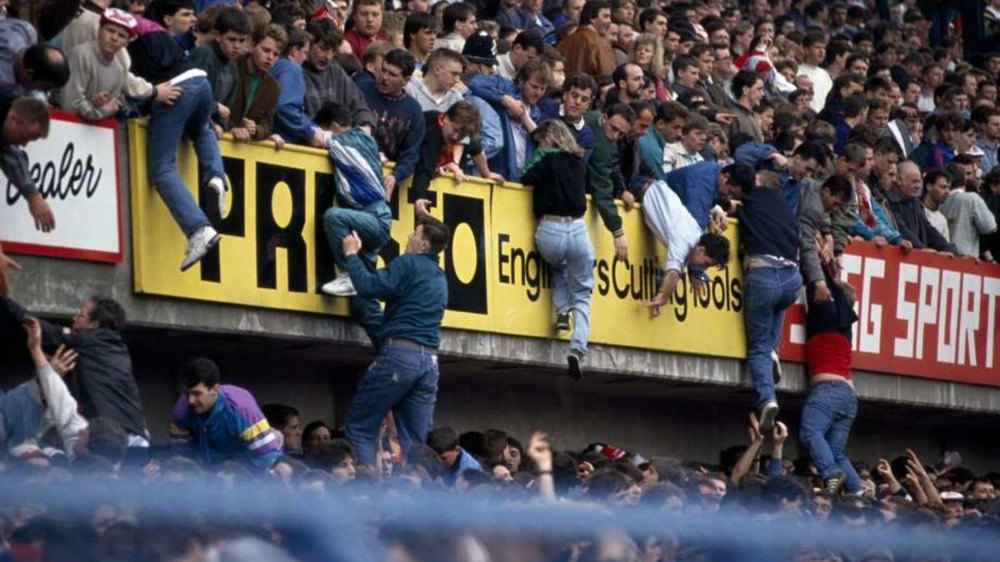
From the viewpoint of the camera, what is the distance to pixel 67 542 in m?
4.67

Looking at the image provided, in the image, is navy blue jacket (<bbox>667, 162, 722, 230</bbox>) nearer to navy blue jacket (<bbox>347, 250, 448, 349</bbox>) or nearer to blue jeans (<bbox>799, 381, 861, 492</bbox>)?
blue jeans (<bbox>799, 381, 861, 492</bbox>)

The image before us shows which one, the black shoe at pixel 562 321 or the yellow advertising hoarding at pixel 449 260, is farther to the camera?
the black shoe at pixel 562 321

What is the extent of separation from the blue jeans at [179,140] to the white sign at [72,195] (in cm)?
22

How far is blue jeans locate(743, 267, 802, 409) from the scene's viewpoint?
17.3m

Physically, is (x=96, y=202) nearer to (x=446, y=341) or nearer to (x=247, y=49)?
(x=247, y=49)

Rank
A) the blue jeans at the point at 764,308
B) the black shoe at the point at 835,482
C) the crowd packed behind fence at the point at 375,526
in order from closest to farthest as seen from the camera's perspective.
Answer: the crowd packed behind fence at the point at 375,526
the black shoe at the point at 835,482
the blue jeans at the point at 764,308

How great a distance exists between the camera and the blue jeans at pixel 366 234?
13.6 metres

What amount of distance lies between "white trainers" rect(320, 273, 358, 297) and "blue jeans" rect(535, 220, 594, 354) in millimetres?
2023

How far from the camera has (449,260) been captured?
49.5 feet

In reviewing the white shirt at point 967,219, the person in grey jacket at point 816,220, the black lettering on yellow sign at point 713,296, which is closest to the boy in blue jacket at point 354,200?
the black lettering on yellow sign at point 713,296

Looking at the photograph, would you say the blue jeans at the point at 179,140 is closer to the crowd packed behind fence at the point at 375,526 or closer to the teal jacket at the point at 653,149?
the teal jacket at the point at 653,149

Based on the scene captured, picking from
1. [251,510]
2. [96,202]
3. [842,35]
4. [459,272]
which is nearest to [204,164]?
[96,202]

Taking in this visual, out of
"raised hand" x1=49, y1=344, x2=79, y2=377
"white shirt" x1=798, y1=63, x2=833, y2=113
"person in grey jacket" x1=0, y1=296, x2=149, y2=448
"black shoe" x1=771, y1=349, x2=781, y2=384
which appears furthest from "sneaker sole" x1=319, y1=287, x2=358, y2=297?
"white shirt" x1=798, y1=63, x2=833, y2=113

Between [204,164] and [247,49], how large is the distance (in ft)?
2.44
